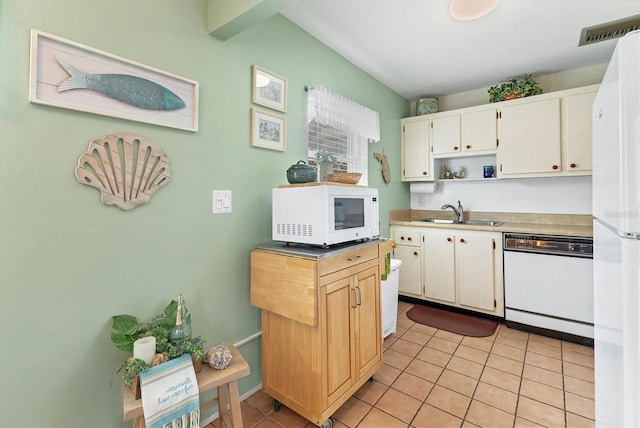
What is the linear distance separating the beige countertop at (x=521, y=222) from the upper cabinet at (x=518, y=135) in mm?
515

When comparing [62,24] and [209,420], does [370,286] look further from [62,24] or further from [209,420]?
[62,24]

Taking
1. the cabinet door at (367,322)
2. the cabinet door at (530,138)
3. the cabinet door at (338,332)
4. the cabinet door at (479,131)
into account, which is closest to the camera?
the cabinet door at (338,332)

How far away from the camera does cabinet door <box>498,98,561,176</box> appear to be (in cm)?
272

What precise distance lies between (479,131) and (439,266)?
5.06ft

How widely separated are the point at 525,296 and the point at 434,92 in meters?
2.51

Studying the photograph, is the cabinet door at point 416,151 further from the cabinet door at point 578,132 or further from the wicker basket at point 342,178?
the wicker basket at point 342,178

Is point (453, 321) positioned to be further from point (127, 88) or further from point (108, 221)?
point (127, 88)

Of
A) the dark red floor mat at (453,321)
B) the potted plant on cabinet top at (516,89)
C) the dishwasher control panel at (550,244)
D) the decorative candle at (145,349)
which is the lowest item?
Result: the dark red floor mat at (453,321)

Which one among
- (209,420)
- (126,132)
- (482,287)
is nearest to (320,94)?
(126,132)

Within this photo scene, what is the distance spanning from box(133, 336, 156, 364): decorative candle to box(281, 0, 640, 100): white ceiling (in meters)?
2.10

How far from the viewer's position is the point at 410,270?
3.32 meters

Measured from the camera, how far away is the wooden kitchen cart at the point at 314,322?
56.7 inches

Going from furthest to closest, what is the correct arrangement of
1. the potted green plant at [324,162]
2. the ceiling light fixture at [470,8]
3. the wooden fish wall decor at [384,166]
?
the wooden fish wall decor at [384,166] < the potted green plant at [324,162] < the ceiling light fixture at [470,8]

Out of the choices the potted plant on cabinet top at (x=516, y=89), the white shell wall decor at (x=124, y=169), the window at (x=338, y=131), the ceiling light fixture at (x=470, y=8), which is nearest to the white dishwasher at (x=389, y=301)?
the window at (x=338, y=131)
